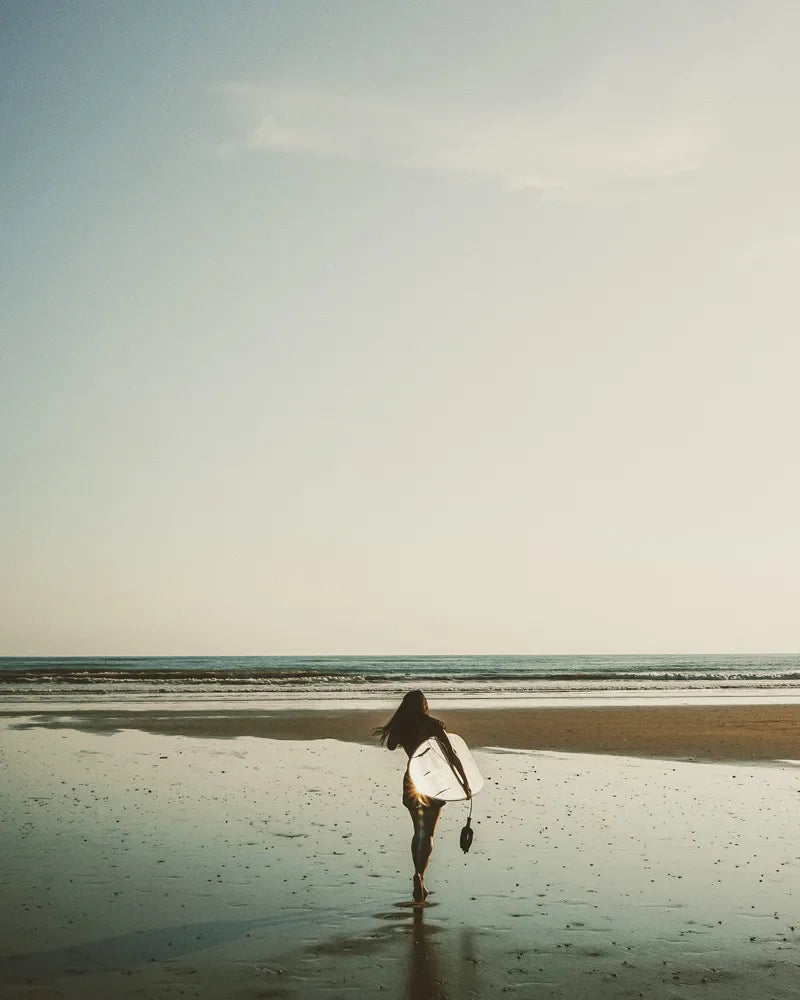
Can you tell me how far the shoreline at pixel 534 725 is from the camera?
864 inches

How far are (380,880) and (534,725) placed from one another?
18.0m

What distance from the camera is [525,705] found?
35469 millimetres

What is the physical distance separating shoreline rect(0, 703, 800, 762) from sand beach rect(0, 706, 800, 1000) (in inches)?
99.7

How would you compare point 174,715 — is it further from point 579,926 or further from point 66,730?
point 579,926

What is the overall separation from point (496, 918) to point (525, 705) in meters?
27.7

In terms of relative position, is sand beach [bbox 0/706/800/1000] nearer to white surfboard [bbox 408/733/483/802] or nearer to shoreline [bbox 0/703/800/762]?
white surfboard [bbox 408/733/483/802]

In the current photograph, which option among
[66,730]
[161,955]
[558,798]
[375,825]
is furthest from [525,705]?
[161,955]

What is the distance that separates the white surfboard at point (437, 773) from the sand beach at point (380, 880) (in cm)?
106

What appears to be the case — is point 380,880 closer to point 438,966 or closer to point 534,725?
point 438,966

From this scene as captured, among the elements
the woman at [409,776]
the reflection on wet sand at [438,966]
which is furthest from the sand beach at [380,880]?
the woman at [409,776]

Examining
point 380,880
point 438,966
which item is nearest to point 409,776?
point 380,880

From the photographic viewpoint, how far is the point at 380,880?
32.0ft

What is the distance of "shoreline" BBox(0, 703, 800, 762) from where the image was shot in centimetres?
2194

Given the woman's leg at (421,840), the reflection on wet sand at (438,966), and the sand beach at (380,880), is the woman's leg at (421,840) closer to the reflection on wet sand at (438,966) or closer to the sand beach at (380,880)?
the sand beach at (380,880)
